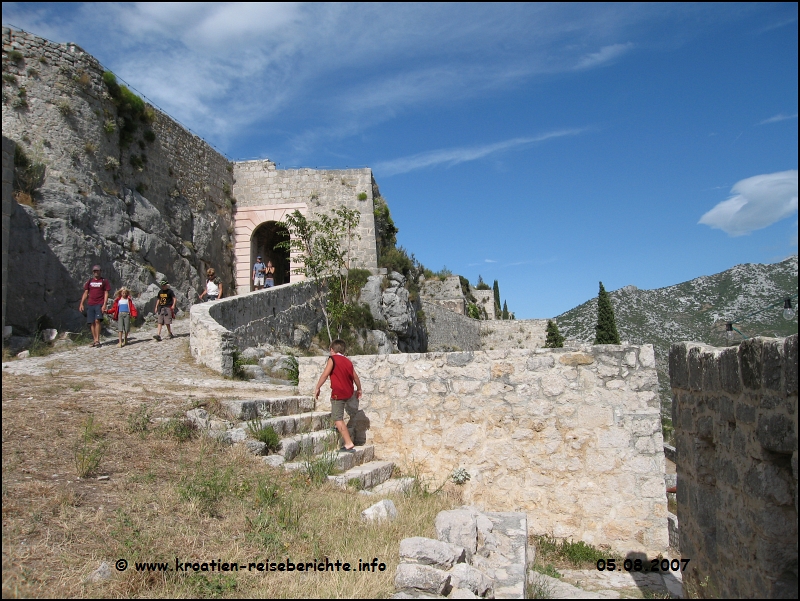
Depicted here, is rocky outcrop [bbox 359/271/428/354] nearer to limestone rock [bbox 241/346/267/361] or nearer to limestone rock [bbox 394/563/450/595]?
limestone rock [bbox 241/346/267/361]

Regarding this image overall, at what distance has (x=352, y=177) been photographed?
25.0 metres

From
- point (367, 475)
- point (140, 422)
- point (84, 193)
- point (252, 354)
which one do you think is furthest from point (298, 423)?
point (84, 193)

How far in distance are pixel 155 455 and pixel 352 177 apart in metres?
20.8

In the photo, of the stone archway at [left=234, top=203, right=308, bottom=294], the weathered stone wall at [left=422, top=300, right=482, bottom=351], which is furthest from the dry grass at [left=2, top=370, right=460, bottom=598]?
the weathered stone wall at [left=422, top=300, right=482, bottom=351]

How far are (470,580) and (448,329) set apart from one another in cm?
2980

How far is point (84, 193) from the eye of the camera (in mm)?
16734

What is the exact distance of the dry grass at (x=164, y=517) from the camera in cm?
342

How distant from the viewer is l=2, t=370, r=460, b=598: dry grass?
3.42 meters

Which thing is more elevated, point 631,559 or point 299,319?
point 299,319

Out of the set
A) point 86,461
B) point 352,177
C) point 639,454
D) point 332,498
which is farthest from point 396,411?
point 352,177

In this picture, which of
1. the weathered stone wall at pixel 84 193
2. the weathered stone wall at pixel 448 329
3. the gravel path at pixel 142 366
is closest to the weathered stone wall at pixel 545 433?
the gravel path at pixel 142 366

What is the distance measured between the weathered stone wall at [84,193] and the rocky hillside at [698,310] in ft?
46.5

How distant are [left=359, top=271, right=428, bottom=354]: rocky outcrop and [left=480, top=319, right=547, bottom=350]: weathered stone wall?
1675cm

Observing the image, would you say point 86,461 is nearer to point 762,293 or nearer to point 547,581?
point 547,581
